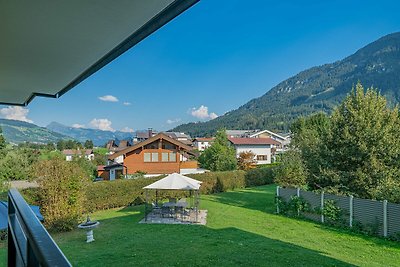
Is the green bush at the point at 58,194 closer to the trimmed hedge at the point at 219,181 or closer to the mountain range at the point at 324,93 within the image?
the trimmed hedge at the point at 219,181

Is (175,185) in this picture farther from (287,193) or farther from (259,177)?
(259,177)

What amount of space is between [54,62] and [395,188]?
1176 cm

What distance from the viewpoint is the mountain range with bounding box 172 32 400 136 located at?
124875 millimetres

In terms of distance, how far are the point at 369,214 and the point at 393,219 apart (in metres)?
0.89

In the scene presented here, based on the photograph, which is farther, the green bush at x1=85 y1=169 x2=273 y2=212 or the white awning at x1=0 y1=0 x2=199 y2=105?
the green bush at x1=85 y1=169 x2=273 y2=212

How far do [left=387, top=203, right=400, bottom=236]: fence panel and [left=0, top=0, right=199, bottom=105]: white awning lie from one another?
35.0ft

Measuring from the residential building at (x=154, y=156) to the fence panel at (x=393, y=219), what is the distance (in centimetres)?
1832

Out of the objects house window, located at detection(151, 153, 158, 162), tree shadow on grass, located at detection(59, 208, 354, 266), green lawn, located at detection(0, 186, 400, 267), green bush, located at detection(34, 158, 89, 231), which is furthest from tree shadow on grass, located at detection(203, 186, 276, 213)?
green bush, located at detection(34, 158, 89, 231)

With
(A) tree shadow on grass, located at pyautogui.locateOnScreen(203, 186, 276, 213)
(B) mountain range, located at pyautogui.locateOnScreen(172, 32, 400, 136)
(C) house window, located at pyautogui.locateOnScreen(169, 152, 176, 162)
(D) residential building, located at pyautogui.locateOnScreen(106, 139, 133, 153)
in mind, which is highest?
(B) mountain range, located at pyautogui.locateOnScreen(172, 32, 400, 136)

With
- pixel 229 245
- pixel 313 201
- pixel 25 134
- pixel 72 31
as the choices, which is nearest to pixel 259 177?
pixel 313 201

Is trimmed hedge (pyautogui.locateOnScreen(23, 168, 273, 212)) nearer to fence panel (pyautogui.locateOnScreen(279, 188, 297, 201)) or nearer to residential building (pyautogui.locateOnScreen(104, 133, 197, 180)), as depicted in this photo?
residential building (pyautogui.locateOnScreen(104, 133, 197, 180))

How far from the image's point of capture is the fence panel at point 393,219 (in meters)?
9.89

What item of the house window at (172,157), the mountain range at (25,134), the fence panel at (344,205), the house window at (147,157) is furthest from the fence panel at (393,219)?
the mountain range at (25,134)

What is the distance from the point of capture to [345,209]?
1177 cm
